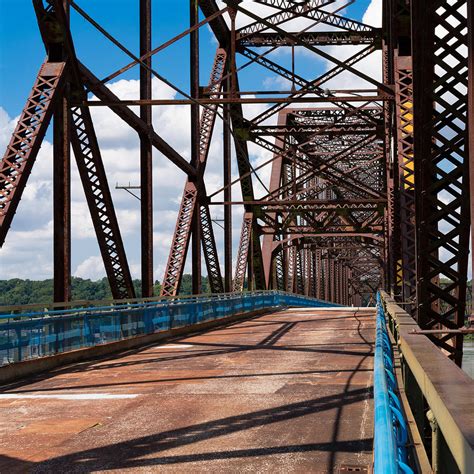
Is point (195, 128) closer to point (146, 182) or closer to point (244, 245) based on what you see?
point (146, 182)

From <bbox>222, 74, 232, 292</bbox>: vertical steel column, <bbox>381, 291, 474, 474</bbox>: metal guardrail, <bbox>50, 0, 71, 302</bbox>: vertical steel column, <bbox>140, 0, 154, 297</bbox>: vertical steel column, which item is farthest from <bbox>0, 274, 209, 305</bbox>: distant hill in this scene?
<bbox>381, 291, 474, 474</bbox>: metal guardrail

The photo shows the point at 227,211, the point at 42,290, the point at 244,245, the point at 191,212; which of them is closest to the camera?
the point at 191,212

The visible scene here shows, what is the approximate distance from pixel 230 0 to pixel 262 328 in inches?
418

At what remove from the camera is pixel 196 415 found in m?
9.05

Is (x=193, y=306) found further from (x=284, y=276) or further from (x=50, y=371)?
(x=284, y=276)

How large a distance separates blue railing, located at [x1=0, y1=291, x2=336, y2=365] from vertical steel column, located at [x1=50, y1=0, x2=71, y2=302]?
0.82 metres

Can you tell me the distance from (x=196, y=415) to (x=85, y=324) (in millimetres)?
7852

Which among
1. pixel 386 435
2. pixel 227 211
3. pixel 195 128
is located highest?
pixel 195 128

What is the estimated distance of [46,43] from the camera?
17.9m

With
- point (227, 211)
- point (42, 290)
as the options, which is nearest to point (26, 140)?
point (227, 211)

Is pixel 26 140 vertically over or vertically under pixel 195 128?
under

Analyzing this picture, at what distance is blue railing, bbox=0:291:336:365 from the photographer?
13508 mm

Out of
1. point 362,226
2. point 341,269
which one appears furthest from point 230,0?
point 341,269

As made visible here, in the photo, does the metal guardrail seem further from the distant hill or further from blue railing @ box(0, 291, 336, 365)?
the distant hill
